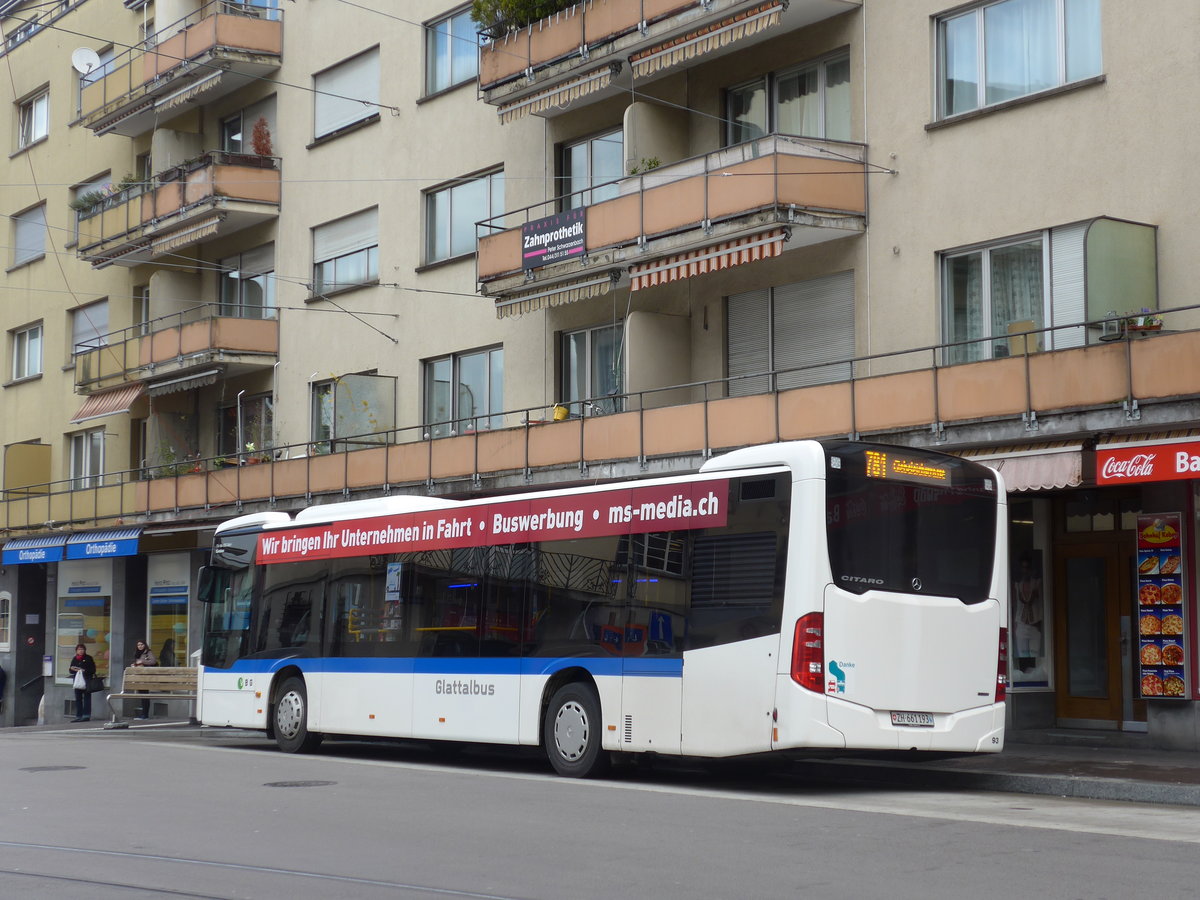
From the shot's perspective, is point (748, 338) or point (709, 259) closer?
point (709, 259)

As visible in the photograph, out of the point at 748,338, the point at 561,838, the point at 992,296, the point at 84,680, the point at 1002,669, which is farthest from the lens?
the point at 84,680

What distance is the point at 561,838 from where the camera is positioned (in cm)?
1051

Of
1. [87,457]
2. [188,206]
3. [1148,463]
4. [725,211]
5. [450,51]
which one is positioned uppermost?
[450,51]

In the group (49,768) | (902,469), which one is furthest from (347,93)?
(902,469)

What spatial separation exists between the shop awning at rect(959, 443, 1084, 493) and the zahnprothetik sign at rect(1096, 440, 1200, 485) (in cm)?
36

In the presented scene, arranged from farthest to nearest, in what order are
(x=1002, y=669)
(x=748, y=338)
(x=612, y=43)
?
(x=612, y=43) < (x=748, y=338) < (x=1002, y=669)

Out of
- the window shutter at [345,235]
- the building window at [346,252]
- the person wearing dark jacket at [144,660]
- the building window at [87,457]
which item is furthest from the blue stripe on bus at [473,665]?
the building window at [87,457]

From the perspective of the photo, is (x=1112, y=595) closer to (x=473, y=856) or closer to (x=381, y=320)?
(x=473, y=856)

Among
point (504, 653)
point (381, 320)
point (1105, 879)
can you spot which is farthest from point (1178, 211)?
point (381, 320)

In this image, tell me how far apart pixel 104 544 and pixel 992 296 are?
72.3ft

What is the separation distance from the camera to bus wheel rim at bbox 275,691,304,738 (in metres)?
20.2

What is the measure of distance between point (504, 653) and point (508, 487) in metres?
8.95

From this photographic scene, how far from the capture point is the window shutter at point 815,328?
72.5ft

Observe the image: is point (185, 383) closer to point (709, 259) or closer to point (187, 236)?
point (187, 236)
